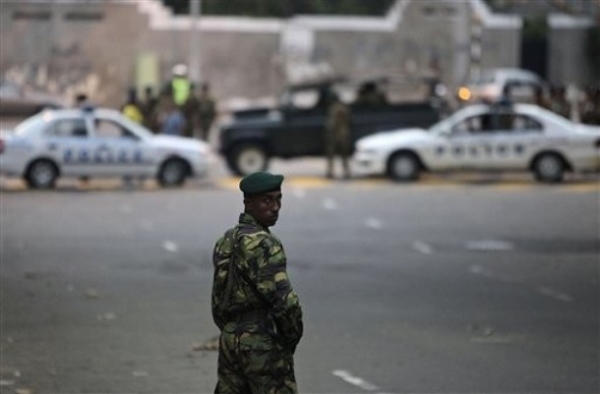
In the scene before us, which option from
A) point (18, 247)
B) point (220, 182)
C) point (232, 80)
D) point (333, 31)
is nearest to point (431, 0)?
point (333, 31)

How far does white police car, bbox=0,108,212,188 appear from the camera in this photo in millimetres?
27516

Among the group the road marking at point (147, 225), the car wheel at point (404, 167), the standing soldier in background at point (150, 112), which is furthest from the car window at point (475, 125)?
the road marking at point (147, 225)

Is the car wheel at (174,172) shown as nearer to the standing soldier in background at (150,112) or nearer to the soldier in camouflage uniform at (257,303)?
the standing soldier in background at (150,112)

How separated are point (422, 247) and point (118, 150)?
9.44m

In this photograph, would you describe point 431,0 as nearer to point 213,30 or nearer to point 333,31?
point 333,31

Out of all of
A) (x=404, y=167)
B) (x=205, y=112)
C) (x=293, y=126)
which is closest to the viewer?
(x=404, y=167)

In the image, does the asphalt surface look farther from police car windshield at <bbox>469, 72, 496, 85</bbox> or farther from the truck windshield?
police car windshield at <bbox>469, 72, 496, 85</bbox>

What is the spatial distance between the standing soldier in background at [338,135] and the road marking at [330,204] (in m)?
4.29

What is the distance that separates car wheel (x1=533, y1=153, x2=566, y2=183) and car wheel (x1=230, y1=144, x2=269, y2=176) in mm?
5364

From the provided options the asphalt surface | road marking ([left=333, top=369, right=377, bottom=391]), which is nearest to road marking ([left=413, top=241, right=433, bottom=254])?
the asphalt surface

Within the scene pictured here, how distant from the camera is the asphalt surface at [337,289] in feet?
37.7

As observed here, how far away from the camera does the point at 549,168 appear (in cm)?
3019

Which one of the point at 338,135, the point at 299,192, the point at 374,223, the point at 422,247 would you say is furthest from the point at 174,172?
the point at 422,247

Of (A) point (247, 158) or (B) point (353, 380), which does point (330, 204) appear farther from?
(B) point (353, 380)
